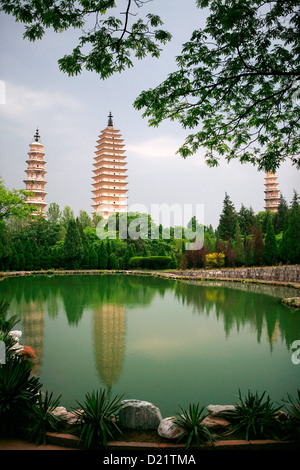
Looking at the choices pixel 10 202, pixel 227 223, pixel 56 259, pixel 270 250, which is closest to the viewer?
pixel 270 250

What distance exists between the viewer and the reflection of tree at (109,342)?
372 cm

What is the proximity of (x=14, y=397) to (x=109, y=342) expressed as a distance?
8.88 feet

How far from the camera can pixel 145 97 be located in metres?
3.69

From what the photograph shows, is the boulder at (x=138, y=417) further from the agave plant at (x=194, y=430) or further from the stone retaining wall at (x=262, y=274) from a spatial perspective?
the stone retaining wall at (x=262, y=274)

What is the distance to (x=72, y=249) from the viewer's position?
76.2ft

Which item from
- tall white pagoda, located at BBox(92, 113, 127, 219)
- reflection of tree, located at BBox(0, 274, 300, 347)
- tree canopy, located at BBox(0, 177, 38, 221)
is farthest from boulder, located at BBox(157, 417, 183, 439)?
tall white pagoda, located at BBox(92, 113, 127, 219)

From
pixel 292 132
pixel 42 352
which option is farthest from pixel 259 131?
pixel 42 352

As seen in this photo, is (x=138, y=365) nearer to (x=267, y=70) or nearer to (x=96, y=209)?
(x=267, y=70)

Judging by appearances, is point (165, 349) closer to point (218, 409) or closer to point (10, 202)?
point (218, 409)

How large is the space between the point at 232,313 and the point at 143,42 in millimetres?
5765

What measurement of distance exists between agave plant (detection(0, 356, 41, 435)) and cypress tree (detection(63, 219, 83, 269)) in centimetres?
2119

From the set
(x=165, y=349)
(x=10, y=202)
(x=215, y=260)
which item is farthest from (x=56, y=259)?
(x=165, y=349)

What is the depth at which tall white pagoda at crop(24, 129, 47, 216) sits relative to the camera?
144ft
